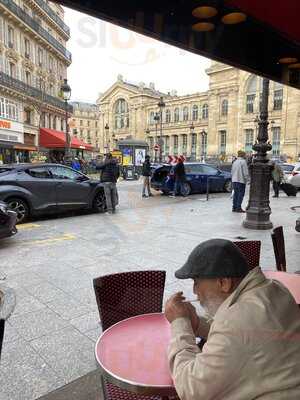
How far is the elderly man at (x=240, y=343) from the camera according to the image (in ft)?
4.34

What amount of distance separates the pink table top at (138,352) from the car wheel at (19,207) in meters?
7.57

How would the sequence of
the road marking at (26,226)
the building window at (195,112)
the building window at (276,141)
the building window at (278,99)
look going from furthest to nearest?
the building window at (195,112) → the building window at (278,99) → the building window at (276,141) → the road marking at (26,226)

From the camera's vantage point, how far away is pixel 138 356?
1824 millimetres

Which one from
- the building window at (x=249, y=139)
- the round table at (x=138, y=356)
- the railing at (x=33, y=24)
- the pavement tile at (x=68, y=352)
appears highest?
the railing at (x=33, y=24)

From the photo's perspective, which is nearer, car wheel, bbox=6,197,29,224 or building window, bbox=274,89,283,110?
car wheel, bbox=6,197,29,224

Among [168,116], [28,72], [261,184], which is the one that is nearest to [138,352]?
[261,184]

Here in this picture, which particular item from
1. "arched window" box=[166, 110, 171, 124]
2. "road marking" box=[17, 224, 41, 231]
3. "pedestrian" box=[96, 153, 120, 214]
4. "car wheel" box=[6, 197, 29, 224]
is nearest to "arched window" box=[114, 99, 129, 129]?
"arched window" box=[166, 110, 171, 124]

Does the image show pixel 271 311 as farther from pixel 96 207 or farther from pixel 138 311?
pixel 96 207

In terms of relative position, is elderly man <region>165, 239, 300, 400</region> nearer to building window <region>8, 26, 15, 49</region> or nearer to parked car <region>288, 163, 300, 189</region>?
parked car <region>288, 163, 300, 189</region>

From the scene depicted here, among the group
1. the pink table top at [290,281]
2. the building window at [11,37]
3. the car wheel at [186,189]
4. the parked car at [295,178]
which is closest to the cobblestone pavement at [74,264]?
the pink table top at [290,281]

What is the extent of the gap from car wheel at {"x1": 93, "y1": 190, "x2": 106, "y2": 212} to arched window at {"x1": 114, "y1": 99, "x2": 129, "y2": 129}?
89.7 metres

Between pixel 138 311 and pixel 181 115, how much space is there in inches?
3525

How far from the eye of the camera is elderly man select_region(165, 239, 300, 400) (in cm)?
132

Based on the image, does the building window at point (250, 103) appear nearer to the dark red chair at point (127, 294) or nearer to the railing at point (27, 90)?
the railing at point (27, 90)
